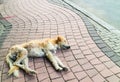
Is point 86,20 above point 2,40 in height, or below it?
above

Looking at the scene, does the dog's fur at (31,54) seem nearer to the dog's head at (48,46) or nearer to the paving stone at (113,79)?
the dog's head at (48,46)

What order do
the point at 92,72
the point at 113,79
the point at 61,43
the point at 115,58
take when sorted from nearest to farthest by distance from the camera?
1. the point at 113,79
2. the point at 92,72
3. the point at 115,58
4. the point at 61,43

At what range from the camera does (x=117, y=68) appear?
4.18 metres

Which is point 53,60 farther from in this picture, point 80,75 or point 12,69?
point 12,69

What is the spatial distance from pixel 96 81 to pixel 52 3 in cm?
443

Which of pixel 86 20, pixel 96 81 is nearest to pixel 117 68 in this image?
pixel 96 81

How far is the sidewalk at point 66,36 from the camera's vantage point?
3959mm

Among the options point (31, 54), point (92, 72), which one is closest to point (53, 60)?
point (31, 54)

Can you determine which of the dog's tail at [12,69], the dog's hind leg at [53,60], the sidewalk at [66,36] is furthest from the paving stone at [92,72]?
the dog's tail at [12,69]

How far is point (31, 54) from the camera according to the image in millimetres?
4363

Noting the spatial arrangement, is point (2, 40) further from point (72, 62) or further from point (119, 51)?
point (119, 51)

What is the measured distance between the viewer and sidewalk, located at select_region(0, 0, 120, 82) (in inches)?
156

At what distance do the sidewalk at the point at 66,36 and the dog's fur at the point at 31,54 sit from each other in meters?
0.10

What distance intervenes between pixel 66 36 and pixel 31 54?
126 centimetres
